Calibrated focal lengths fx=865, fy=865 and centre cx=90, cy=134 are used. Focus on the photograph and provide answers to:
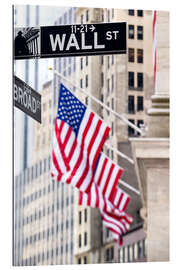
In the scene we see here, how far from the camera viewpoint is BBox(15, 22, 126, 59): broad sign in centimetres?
1641

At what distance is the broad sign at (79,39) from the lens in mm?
16406

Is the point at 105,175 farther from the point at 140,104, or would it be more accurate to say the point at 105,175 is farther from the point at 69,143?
the point at 140,104

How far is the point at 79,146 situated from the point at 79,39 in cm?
509

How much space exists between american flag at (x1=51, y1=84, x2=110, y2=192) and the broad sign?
442cm

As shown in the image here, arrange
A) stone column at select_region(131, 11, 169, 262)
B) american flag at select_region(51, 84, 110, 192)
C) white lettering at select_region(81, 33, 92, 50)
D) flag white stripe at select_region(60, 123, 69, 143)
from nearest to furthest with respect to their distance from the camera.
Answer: white lettering at select_region(81, 33, 92, 50), stone column at select_region(131, 11, 169, 262), american flag at select_region(51, 84, 110, 192), flag white stripe at select_region(60, 123, 69, 143)

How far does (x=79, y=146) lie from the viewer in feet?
69.7

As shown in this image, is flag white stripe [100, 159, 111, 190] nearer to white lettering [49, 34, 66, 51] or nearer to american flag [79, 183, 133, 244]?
american flag [79, 183, 133, 244]

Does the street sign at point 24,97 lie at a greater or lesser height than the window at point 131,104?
greater

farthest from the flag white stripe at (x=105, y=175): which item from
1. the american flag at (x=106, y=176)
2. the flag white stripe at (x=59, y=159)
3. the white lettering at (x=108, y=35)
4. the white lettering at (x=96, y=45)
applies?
the white lettering at (x=108, y=35)

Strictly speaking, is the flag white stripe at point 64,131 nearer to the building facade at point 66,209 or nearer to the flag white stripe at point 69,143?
the flag white stripe at point 69,143

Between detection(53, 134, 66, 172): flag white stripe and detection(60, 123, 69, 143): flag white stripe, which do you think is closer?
detection(53, 134, 66, 172): flag white stripe

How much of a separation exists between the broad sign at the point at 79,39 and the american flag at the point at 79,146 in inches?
174

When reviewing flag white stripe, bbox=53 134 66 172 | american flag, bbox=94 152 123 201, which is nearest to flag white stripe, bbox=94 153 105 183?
american flag, bbox=94 152 123 201

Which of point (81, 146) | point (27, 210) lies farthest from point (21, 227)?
point (81, 146)
